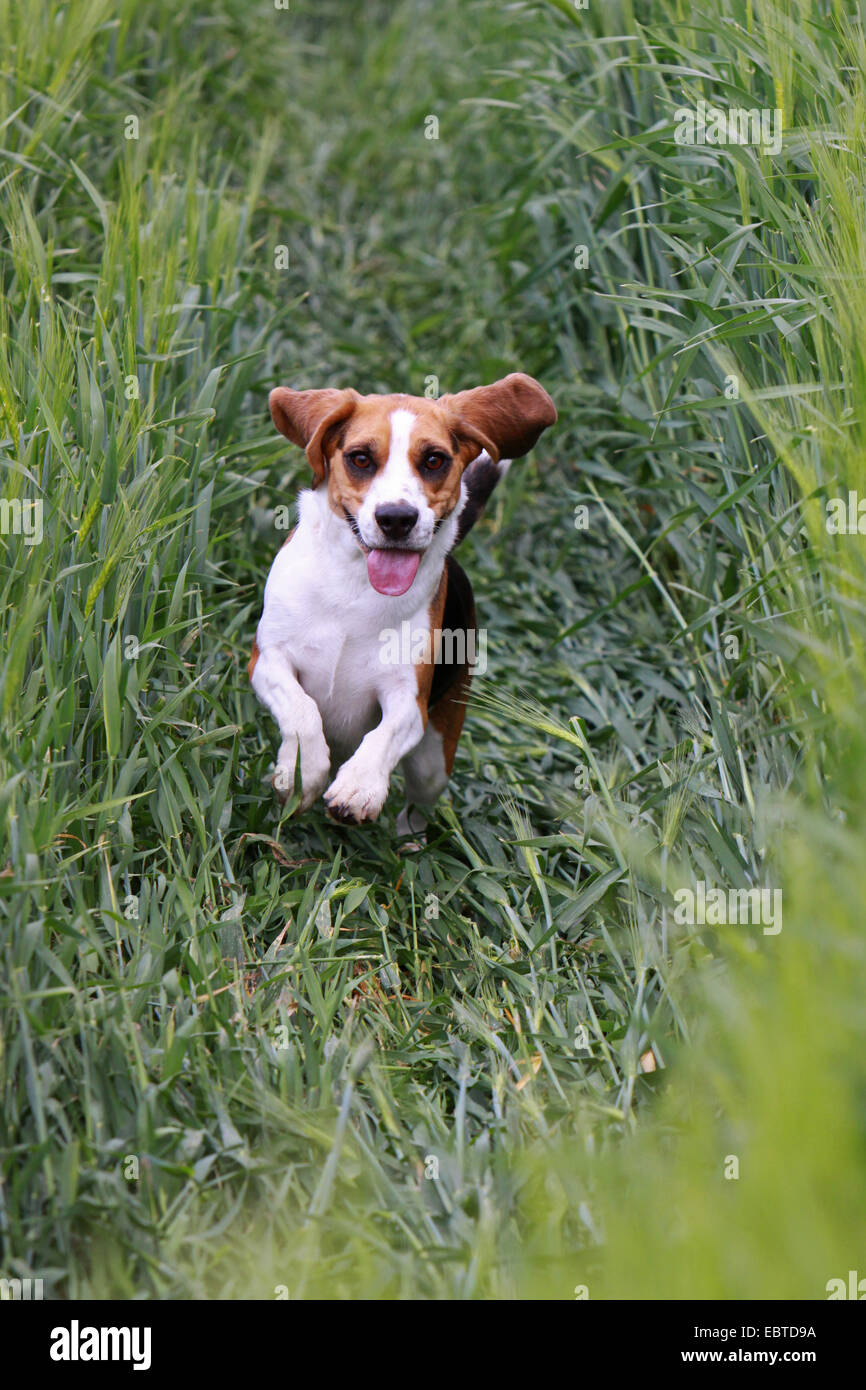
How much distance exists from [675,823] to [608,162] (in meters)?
2.71

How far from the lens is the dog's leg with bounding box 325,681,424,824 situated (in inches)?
142

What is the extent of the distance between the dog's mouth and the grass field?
0.46 m

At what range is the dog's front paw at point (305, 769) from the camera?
12.2ft

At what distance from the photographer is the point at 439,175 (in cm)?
773

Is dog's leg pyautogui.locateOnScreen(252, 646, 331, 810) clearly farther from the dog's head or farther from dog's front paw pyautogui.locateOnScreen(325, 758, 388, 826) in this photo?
the dog's head

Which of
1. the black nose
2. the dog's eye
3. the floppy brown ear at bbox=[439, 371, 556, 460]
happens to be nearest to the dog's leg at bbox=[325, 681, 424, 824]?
the black nose

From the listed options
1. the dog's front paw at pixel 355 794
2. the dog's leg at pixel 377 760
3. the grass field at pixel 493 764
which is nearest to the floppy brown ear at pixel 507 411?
the grass field at pixel 493 764

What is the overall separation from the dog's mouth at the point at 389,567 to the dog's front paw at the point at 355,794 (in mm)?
472

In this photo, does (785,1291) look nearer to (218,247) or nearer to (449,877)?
(449,877)

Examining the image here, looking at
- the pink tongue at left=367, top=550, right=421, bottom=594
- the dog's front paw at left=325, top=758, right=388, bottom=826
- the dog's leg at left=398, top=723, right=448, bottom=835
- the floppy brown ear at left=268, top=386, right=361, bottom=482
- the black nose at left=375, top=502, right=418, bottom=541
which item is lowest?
the dog's front paw at left=325, top=758, right=388, bottom=826

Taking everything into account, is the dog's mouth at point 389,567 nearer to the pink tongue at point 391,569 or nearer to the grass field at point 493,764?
the pink tongue at point 391,569

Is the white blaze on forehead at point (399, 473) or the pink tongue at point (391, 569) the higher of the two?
the white blaze on forehead at point (399, 473)

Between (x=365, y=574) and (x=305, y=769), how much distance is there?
559mm
